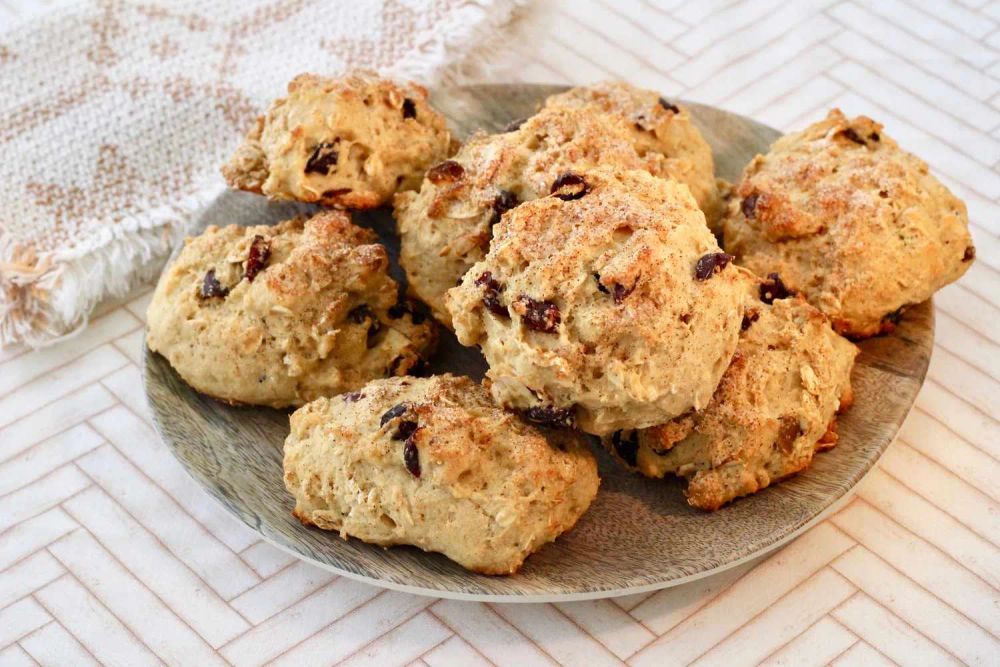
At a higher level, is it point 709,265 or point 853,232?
point 709,265

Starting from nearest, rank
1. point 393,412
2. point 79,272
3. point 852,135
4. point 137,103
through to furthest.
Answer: point 393,412 < point 852,135 < point 79,272 < point 137,103

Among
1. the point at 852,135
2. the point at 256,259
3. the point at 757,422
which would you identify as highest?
the point at 852,135

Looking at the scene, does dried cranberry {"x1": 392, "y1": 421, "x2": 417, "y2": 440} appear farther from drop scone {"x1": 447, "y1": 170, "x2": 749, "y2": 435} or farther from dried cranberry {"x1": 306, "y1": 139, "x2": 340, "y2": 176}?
dried cranberry {"x1": 306, "y1": 139, "x2": 340, "y2": 176}

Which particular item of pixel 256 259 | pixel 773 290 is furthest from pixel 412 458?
pixel 773 290

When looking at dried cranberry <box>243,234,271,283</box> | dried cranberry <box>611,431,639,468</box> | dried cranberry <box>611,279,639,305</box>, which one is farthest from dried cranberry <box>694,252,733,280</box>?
dried cranberry <box>243,234,271,283</box>

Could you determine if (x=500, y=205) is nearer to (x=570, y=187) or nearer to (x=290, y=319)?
(x=570, y=187)

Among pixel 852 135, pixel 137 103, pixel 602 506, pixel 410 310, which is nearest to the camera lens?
pixel 602 506

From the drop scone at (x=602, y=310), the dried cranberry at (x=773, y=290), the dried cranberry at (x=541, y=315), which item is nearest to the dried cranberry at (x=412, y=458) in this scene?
the drop scone at (x=602, y=310)
